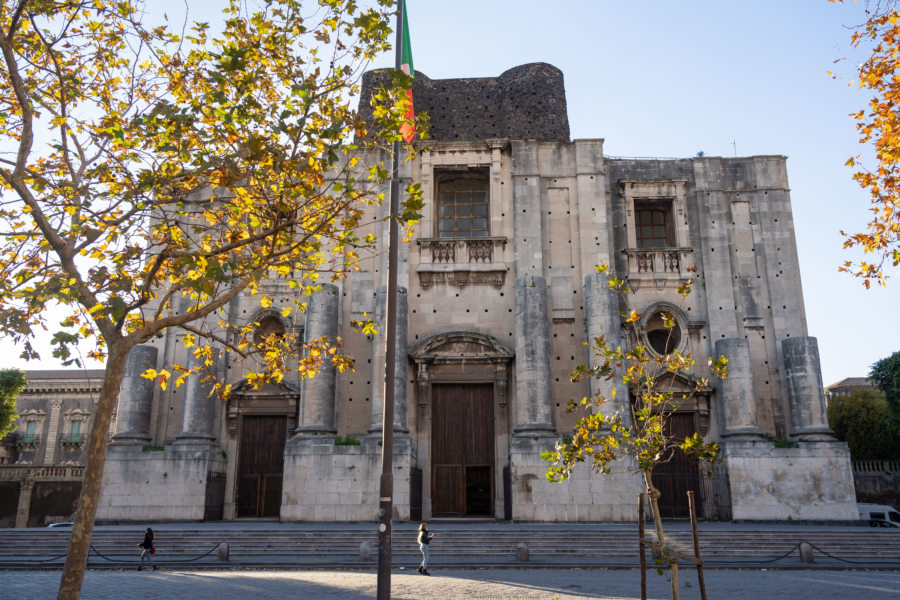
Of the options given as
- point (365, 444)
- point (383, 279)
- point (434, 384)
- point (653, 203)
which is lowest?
point (365, 444)

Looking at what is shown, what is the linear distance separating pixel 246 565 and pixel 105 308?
10.5m

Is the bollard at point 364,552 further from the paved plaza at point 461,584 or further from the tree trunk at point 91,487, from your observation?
the tree trunk at point 91,487

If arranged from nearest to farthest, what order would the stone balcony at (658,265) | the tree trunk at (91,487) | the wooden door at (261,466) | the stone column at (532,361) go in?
the tree trunk at (91,487), the stone column at (532,361), the wooden door at (261,466), the stone balcony at (658,265)

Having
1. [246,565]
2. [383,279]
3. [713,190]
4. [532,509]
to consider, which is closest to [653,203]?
[713,190]

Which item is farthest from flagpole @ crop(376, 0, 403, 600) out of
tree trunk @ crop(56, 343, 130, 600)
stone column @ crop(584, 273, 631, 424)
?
stone column @ crop(584, 273, 631, 424)

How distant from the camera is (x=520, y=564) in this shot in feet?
55.0

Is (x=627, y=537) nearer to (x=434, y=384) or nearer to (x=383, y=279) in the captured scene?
(x=434, y=384)

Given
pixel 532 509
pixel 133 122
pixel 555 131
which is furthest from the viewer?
pixel 555 131

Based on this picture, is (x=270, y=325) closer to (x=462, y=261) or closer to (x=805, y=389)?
(x=462, y=261)

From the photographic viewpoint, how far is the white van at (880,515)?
98.7 feet

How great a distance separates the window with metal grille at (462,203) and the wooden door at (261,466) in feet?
31.7

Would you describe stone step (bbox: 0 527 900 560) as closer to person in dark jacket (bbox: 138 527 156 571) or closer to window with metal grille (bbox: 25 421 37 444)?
person in dark jacket (bbox: 138 527 156 571)

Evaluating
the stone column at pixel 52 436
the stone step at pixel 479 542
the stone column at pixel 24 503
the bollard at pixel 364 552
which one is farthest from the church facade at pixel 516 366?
the stone column at pixel 52 436

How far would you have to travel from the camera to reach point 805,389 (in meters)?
24.4
